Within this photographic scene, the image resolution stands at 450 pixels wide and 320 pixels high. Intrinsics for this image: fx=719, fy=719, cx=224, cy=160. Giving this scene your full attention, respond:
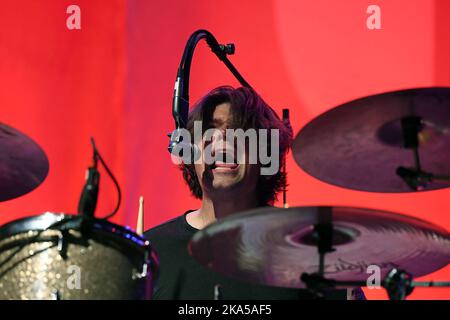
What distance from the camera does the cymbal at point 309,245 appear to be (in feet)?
4.66

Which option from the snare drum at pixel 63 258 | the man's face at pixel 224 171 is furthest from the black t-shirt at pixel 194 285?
the snare drum at pixel 63 258

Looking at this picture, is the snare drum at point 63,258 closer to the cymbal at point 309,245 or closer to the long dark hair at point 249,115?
the cymbal at point 309,245

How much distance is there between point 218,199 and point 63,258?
93cm

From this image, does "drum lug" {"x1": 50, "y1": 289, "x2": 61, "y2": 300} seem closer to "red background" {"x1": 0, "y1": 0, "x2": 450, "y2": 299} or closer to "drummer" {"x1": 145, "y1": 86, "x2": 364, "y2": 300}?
"drummer" {"x1": 145, "y1": 86, "x2": 364, "y2": 300}

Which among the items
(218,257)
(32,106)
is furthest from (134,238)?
(32,106)

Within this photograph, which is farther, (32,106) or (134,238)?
(32,106)

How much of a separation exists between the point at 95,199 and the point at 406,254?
70 centimetres

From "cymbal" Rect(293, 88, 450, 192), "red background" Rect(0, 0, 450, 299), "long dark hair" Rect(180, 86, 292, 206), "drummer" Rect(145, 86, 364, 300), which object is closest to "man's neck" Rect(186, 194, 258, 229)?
"drummer" Rect(145, 86, 364, 300)

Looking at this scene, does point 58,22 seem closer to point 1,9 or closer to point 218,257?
point 1,9

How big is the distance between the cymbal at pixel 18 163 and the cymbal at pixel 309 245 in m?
0.48

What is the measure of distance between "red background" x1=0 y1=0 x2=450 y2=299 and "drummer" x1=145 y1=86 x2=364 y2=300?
0.40 metres

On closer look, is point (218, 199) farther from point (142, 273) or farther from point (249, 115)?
point (142, 273)

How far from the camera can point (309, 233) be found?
1547mm

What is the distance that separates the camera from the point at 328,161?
1750 millimetres
